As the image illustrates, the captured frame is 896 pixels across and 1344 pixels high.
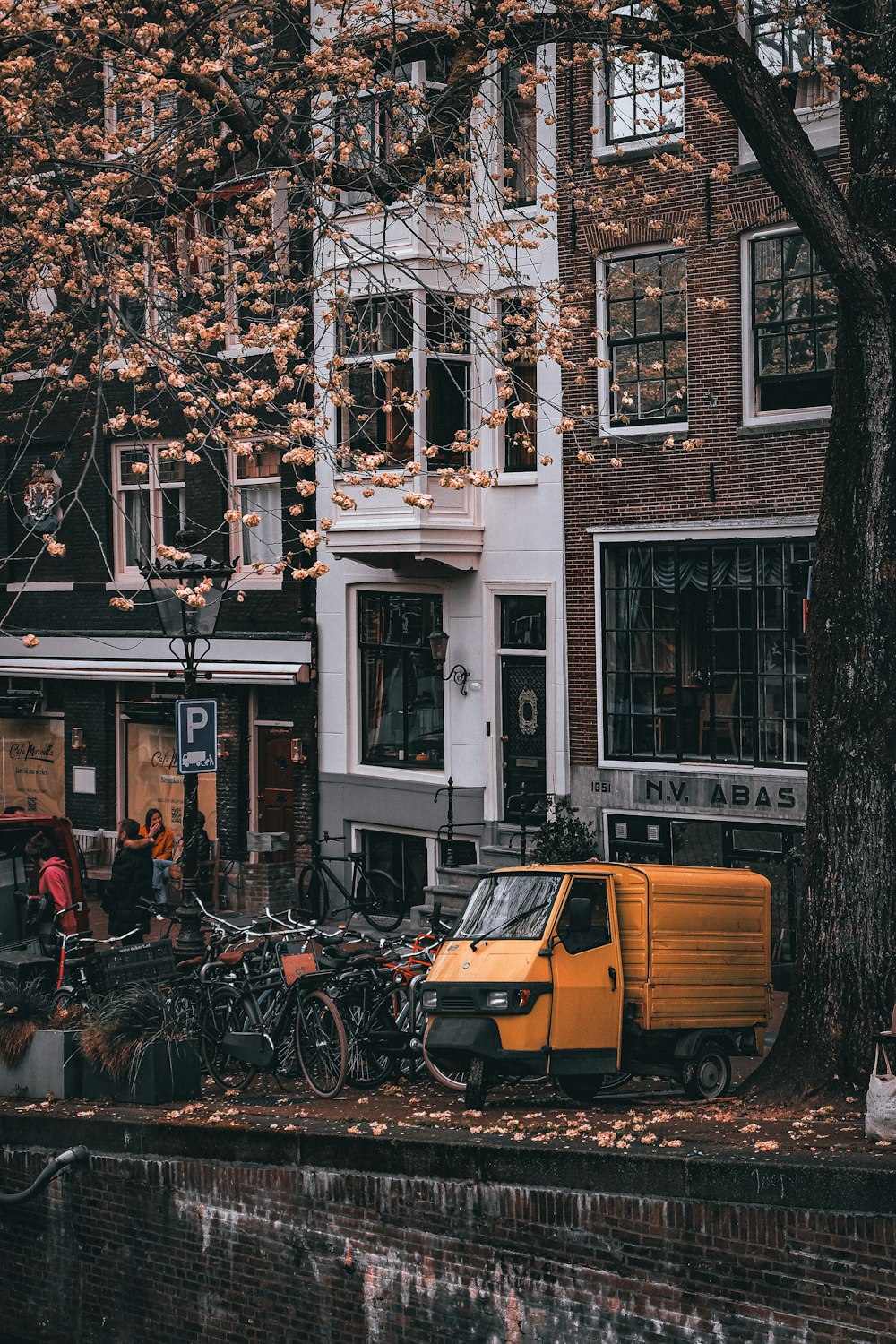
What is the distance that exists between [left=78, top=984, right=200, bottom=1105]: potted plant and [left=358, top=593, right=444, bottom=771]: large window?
442 inches

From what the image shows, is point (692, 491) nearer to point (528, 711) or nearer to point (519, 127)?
point (528, 711)

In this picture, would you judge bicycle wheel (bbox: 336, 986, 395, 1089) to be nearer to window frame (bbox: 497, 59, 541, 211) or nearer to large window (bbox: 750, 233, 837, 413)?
large window (bbox: 750, 233, 837, 413)

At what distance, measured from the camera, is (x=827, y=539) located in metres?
12.6

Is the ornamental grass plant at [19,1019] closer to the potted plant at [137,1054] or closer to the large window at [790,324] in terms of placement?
the potted plant at [137,1054]

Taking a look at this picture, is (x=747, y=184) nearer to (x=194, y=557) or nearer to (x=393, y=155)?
(x=393, y=155)

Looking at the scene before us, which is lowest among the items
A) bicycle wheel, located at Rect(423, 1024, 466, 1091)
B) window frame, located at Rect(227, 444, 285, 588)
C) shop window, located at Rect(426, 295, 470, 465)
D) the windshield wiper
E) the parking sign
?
bicycle wheel, located at Rect(423, 1024, 466, 1091)

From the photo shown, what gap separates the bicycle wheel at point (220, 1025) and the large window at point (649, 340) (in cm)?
996

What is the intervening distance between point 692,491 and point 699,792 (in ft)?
11.9

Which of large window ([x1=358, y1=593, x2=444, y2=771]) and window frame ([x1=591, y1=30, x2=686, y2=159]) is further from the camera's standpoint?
large window ([x1=358, y1=593, x2=444, y2=771])

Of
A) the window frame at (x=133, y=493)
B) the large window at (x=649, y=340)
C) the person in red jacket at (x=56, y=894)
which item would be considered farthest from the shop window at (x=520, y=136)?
the person in red jacket at (x=56, y=894)

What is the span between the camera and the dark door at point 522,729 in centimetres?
2333

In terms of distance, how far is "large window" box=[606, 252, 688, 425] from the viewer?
21.7 meters

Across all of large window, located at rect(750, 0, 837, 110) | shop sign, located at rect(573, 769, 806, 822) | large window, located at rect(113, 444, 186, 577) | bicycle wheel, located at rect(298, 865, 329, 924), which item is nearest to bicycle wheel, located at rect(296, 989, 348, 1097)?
shop sign, located at rect(573, 769, 806, 822)

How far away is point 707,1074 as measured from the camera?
13.9 meters
